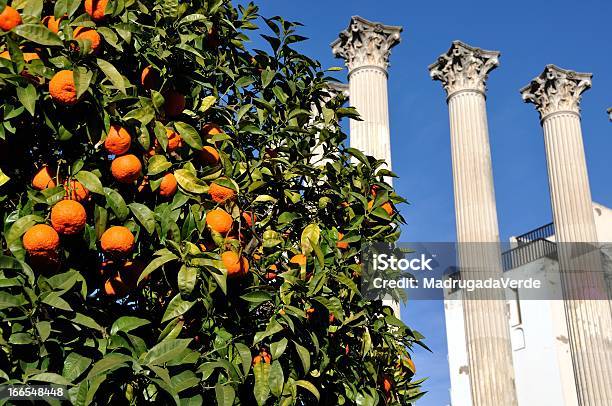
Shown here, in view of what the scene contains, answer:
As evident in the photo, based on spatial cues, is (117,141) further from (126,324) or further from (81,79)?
(126,324)

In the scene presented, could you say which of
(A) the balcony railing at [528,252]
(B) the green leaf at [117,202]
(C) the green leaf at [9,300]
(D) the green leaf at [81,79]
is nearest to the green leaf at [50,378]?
(C) the green leaf at [9,300]

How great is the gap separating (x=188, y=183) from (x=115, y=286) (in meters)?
0.64

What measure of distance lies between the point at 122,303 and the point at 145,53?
1365 mm

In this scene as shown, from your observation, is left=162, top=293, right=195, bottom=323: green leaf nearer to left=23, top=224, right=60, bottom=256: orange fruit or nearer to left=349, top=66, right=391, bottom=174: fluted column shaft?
left=23, top=224, right=60, bottom=256: orange fruit

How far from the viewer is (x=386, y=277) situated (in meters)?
5.12

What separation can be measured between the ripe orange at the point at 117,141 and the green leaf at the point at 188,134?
0.36 m

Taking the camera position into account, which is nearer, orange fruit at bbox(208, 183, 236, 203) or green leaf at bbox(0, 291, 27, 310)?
green leaf at bbox(0, 291, 27, 310)

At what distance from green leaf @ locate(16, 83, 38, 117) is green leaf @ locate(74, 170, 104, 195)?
14.0 inches

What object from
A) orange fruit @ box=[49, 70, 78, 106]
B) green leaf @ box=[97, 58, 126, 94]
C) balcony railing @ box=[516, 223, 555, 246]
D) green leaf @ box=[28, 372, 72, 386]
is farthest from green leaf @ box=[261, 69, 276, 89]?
balcony railing @ box=[516, 223, 555, 246]

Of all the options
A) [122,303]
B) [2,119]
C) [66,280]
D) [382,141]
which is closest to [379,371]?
[122,303]

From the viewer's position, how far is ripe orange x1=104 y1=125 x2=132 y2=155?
3.62m

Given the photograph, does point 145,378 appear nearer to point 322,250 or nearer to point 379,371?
point 322,250

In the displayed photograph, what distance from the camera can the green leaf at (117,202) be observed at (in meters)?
3.53

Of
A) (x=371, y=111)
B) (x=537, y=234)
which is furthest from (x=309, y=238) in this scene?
(x=537, y=234)
